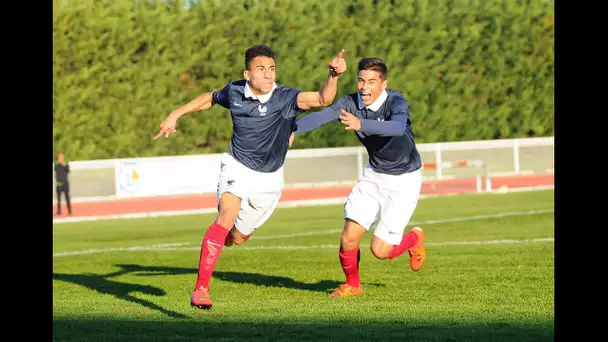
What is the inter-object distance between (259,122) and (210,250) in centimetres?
123

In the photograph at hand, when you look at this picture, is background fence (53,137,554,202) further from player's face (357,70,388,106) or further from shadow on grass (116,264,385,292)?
player's face (357,70,388,106)

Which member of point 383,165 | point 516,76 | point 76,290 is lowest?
point 76,290

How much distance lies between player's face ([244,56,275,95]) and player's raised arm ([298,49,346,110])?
1.08ft

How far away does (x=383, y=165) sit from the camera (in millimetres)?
11750

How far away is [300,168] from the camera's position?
37125 millimetres

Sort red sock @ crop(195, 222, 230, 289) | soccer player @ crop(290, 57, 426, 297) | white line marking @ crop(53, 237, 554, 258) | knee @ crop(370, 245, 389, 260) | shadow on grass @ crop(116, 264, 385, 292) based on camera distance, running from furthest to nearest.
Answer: white line marking @ crop(53, 237, 554, 258), shadow on grass @ crop(116, 264, 385, 292), knee @ crop(370, 245, 389, 260), soccer player @ crop(290, 57, 426, 297), red sock @ crop(195, 222, 230, 289)

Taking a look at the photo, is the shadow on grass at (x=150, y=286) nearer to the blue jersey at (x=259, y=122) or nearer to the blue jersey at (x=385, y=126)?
the blue jersey at (x=259, y=122)

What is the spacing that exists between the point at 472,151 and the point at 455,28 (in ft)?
20.1

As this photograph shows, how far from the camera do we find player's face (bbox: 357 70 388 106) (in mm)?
11133

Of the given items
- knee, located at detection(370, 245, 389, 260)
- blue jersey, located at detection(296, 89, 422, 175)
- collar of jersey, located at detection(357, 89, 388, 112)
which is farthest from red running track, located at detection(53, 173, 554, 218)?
collar of jersey, located at detection(357, 89, 388, 112)

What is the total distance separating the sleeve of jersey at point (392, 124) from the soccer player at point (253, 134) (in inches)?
20.9

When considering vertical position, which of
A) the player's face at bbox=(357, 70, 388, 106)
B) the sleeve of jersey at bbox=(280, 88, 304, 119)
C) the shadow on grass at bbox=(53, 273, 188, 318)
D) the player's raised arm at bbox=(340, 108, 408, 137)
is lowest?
the shadow on grass at bbox=(53, 273, 188, 318)

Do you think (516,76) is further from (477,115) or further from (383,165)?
(383,165)
